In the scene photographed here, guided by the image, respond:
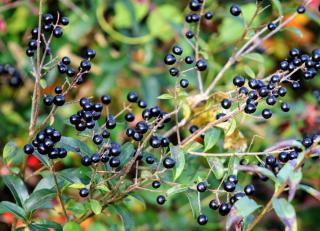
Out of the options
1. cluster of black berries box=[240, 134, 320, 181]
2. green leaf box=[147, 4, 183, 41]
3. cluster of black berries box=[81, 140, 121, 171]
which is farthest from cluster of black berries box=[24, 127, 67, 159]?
green leaf box=[147, 4, 183, 41]

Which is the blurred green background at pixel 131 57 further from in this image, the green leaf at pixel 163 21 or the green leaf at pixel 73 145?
the green leaf at pixel 73 145

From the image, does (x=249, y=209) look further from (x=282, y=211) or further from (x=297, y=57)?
(x=297, y=57)

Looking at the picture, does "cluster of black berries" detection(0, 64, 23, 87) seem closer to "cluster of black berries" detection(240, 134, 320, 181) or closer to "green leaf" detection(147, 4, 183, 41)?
"green leaf" detection(147, 4, 183, 41)

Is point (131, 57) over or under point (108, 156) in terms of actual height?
under

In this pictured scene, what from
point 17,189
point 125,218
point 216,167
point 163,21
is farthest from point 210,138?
point 163,21

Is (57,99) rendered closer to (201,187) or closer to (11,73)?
(201,187)

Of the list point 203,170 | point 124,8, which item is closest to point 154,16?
point 124,8
